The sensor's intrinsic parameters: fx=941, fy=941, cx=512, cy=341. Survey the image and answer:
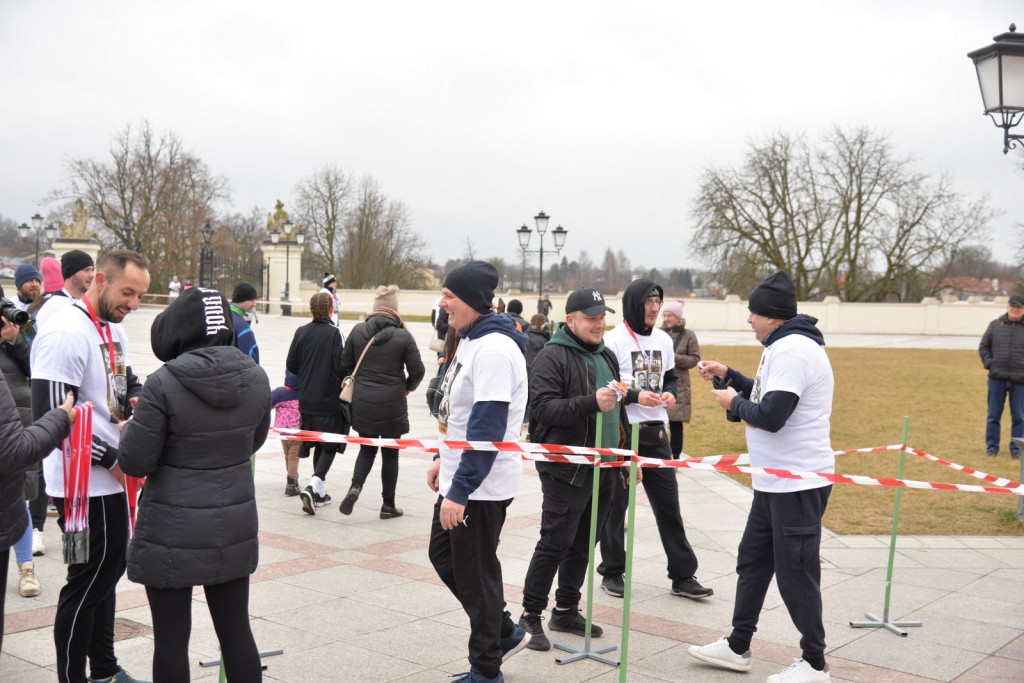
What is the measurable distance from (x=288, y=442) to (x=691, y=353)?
4.35 metres

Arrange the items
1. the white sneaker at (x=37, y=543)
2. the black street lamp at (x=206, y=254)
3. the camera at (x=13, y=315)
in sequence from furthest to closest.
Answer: the black street lamp at (x=206, y=254)
the white sneaker at (x=37, y=543)
the camera at (x=13, y=315)

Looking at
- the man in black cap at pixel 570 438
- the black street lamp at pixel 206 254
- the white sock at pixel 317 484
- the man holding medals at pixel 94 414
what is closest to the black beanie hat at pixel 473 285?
the man in black cap at pixel 570 438

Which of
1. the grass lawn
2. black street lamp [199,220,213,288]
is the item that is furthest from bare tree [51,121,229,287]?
the grass lawn

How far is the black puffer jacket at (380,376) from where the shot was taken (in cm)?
792

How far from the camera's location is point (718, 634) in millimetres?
5332

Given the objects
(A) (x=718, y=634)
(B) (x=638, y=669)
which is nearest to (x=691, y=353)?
(A) (x=718, y=634)

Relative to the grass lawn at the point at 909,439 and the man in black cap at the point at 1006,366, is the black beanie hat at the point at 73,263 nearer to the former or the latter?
the grass lawn at the point at 909,439

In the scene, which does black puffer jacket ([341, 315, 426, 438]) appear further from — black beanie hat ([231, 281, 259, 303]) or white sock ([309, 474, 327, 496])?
black beanie hat ([231, 281, 259, 303])

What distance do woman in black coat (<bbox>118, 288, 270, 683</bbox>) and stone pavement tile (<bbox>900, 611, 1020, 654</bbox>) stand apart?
3874mm

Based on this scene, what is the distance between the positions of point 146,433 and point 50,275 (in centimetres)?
414

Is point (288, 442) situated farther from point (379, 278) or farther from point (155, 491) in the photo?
point (379, 278)

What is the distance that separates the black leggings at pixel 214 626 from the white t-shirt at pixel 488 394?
3.39 ft

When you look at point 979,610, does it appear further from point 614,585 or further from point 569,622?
point 569,622

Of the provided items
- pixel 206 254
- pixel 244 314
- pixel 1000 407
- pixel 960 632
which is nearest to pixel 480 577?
pixel 960 632
